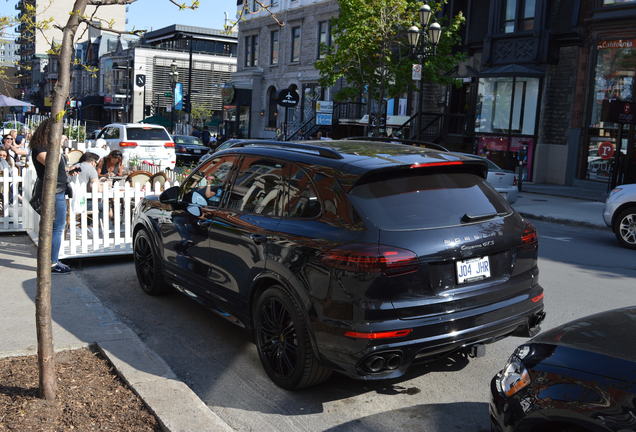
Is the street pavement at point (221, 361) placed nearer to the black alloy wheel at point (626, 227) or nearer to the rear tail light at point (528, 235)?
the rear tail light at point (528, 235)

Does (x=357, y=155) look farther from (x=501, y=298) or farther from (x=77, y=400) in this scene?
(x=77, y=400)

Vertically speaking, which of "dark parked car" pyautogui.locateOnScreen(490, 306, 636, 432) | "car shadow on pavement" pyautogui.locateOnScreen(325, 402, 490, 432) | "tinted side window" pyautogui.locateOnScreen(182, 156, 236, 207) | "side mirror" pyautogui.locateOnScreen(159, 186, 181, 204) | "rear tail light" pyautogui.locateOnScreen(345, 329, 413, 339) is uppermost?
"tinted side window" pyautogui.locateOnScreen(182, 156, 236, 207)

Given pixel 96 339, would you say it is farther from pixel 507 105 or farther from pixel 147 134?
pixel 507 105

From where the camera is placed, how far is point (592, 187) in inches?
894

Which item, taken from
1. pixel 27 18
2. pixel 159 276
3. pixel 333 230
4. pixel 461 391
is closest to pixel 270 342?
pixel 333 230

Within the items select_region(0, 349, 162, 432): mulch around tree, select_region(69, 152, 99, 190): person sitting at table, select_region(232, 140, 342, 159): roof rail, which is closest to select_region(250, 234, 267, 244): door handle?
select_region(232, 140, 342, 159): roof rail

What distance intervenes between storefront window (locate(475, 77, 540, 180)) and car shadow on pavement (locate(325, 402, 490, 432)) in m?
21.2

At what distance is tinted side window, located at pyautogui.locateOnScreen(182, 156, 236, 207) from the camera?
5836 mm

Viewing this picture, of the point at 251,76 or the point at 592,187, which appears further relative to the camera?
the point at 251,76

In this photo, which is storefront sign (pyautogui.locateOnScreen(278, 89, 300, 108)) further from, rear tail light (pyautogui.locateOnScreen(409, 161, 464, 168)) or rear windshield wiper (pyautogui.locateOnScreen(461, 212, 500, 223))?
rear windshield wiper (pyautogui.locateOnScreen(461, 212, 500, 223))

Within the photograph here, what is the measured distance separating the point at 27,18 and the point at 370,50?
20.2 metres

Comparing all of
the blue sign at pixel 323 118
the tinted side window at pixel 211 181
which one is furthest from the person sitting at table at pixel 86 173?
the blue sign at pixel 323 118

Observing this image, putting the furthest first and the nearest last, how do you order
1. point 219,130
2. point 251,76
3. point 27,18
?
point 219,130
point 251,76
point 27,18

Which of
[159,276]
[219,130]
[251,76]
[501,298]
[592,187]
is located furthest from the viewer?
[219,130]
